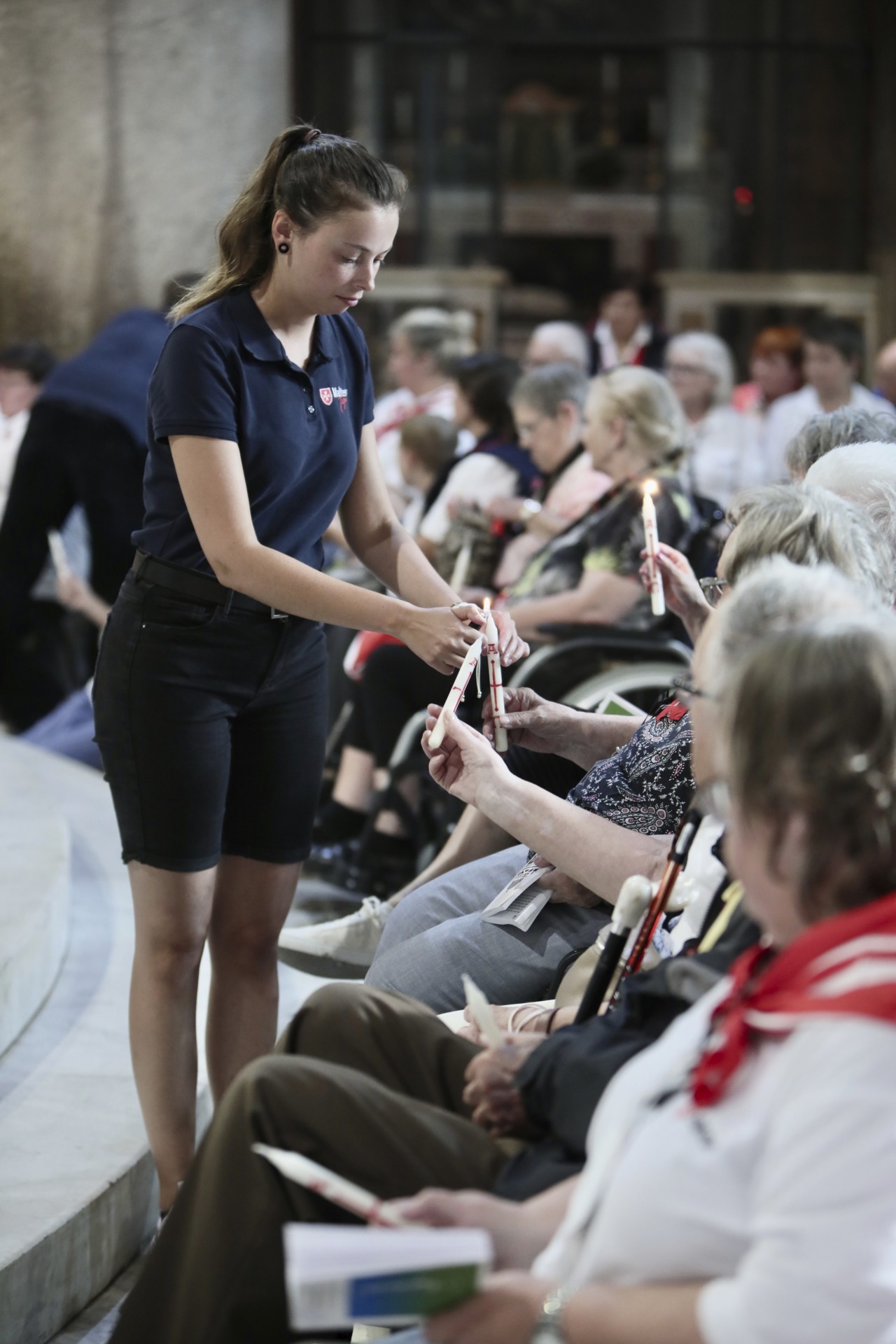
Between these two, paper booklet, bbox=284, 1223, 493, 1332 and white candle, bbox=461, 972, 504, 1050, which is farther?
white candle, bbox=461, 972, 504, 1050

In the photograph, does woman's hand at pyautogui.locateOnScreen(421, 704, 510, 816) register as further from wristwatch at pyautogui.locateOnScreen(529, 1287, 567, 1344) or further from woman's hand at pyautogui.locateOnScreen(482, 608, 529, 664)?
wristwatch at pyautogui.locateOnScreen(529, 1287, 567, 1344)

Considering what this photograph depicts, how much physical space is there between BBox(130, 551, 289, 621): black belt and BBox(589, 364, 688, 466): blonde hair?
1897 millimetres

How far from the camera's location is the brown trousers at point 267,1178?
4.33ft

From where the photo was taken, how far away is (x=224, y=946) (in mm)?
2229

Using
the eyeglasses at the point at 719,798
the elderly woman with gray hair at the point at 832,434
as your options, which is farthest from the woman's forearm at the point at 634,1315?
the elderly woman with gray hair at the point at 832,434

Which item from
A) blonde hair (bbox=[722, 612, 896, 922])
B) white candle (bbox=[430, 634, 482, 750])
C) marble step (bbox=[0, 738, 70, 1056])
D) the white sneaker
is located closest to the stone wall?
marble step (bbox=[0, 738, 70, 1056])

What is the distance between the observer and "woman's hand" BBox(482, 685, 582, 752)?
7.18 feet

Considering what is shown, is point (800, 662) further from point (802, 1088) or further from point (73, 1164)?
point (73, 1164)

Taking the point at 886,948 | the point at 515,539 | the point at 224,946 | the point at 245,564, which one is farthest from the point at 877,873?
the point at 515,539

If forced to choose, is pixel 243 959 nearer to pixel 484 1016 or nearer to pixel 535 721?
pixel 535 721

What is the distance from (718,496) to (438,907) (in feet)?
13.5

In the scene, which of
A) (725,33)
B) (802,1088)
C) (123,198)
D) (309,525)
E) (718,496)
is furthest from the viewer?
(725,33)

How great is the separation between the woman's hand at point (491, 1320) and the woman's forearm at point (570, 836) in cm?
75

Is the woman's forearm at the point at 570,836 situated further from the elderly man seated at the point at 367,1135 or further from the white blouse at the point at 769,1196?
the white blouse at the point at 769,1196
